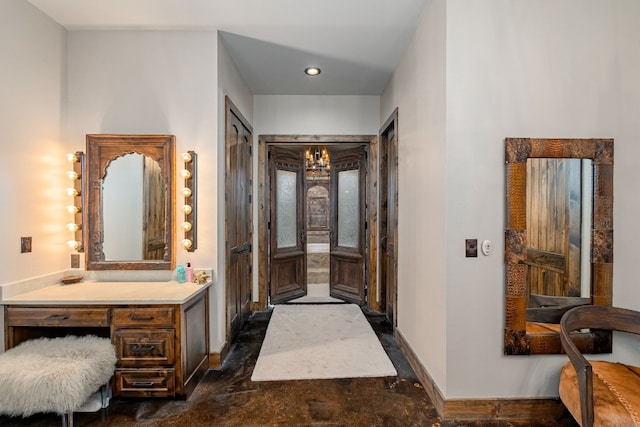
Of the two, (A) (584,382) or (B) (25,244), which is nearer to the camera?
(A) (584,382)

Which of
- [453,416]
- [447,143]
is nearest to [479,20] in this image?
[447,143]

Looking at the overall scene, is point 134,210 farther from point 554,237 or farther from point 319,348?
point 554,237

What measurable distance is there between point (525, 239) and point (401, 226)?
4.09ft

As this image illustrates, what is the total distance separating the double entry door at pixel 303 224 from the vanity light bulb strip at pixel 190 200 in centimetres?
186

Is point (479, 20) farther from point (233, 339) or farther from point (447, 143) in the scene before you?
point (233, 339)

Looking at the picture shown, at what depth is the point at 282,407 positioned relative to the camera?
223 centimetres

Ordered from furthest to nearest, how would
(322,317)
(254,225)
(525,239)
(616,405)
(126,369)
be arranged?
(254,225), (322,317), (126,369), (525,239), (616,405)

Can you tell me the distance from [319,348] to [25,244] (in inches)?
103

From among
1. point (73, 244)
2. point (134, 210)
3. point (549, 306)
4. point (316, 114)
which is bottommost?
point (549, 306)

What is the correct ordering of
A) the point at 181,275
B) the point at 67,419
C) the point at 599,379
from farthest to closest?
the point at 181,275
the point at 67,419
the point at 599,379

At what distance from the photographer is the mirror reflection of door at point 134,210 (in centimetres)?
272

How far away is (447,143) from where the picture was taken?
81.9 inches

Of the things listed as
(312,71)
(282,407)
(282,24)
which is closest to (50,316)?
(282,407)

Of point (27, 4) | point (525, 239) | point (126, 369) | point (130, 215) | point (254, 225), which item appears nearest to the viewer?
point (525, 239)
